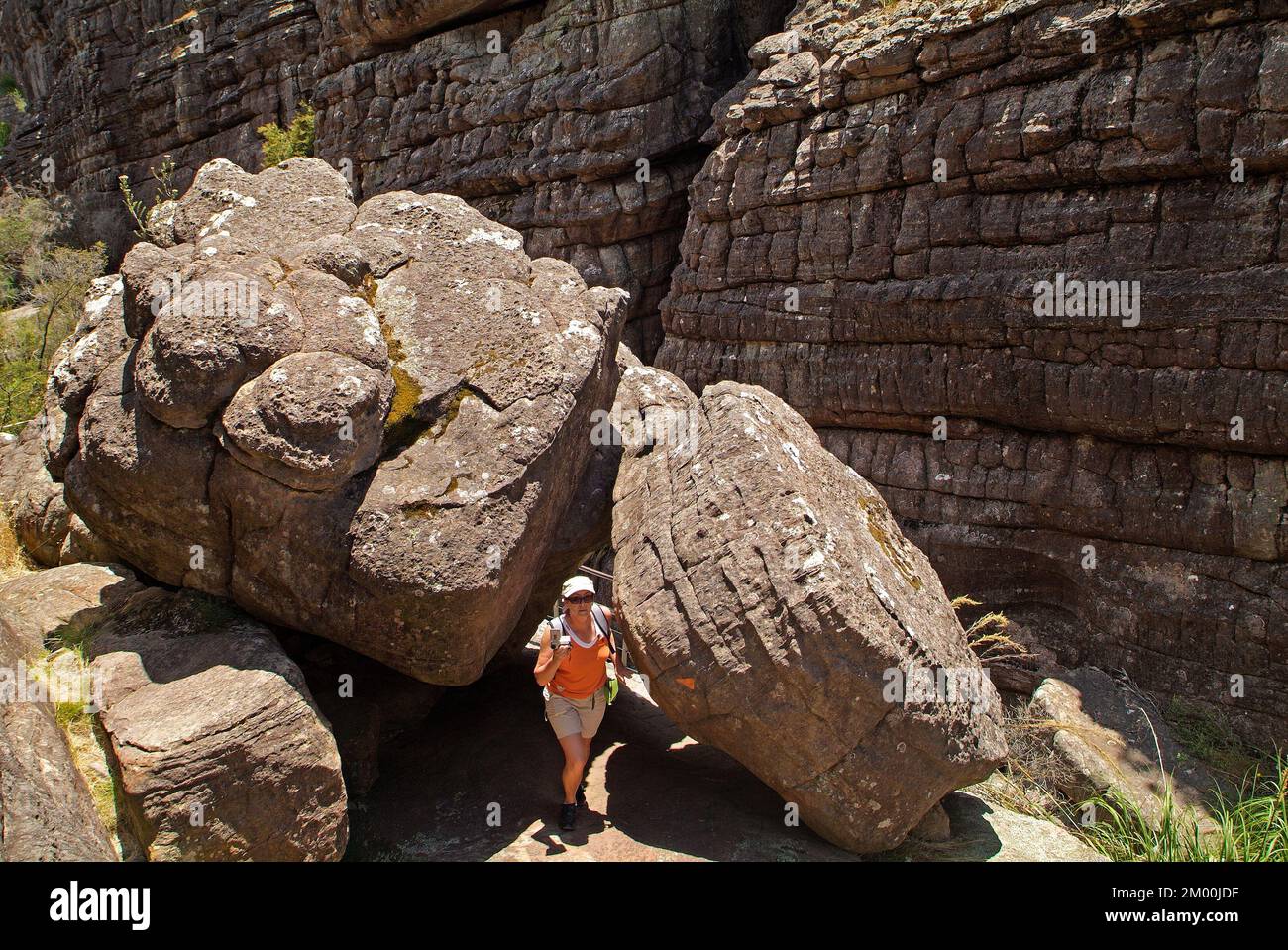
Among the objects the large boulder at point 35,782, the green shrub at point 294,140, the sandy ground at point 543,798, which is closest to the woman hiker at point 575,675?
the sandy ground at point 543,798

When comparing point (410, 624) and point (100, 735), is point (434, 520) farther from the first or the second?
point (100, 735)

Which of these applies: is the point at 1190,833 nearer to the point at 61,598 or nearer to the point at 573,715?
the point at 573,715

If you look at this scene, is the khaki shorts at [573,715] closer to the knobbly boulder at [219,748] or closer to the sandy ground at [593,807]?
the sandy ground at [593,807]

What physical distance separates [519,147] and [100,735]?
38.1 ft

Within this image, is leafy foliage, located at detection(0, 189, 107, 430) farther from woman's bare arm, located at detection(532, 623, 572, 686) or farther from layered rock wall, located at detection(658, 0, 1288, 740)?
layered rock wall, located at detection(658, 0, 1288, 740)

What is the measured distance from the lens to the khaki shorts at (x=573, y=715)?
5.32 meters

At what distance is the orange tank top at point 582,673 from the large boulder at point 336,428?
43 centimetres

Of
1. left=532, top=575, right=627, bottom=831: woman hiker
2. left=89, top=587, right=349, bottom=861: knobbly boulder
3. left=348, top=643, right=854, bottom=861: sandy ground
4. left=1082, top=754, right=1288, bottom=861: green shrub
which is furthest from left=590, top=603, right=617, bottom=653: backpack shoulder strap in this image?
left=1082, top=754, right=1288, bottom=861: green shrub

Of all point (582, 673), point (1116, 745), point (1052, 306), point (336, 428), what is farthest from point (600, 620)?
point (1052, 306)

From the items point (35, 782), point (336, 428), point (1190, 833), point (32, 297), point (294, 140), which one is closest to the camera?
point (35, 782)

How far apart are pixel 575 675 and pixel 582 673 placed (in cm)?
4

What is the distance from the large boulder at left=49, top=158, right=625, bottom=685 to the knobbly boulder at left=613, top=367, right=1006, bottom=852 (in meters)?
0.79

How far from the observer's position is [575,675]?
5.32 m

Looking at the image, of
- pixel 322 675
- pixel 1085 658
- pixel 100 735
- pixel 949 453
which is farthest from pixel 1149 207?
pixel 100 735
